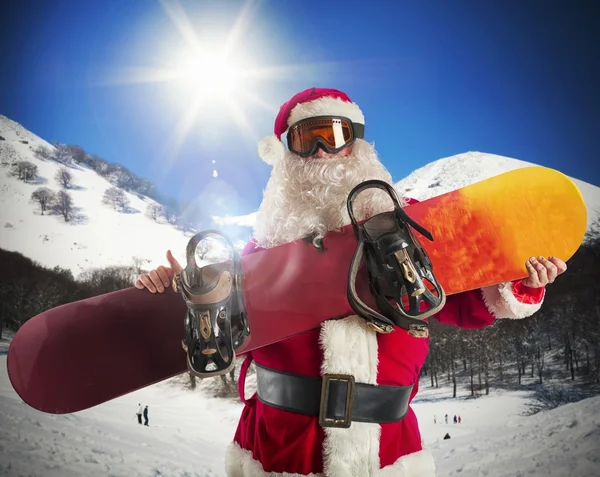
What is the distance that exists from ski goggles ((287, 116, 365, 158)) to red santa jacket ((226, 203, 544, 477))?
538mm

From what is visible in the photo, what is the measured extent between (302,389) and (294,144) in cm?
75

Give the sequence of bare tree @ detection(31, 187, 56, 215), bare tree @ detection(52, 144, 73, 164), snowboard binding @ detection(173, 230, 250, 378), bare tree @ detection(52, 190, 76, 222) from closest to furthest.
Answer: snowboard binding @ detection(173, 230, 250, 378) < bare tree @ detection(31, 187, 56, 215) < bare tree @ detection(52, 190, 76, 222) < bare tree @ detection(52, 144, 73, 164)

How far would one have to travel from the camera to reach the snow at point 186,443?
4.34 meters

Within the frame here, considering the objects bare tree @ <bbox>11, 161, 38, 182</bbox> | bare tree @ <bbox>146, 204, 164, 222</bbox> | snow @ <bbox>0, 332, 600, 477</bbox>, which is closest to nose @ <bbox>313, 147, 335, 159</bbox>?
snow @ <bbox>0, 332, 600, 477</bbox>

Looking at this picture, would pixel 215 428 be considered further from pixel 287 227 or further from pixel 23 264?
pixel 287 227

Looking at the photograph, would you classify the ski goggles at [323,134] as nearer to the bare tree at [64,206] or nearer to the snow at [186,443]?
the snow at [186,443]

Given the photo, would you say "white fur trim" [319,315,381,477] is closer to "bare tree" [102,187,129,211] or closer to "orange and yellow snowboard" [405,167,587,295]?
"orange and yellow snowboard" [405,167,587,295]

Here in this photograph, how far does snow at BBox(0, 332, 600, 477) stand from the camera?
434cm

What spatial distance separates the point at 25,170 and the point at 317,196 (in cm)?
915

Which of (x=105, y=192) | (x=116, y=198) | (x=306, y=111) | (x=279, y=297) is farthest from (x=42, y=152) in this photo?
(x=279, y=297)

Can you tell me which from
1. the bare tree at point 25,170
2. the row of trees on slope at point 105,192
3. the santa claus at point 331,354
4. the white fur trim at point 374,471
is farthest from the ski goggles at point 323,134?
the bare tree at point 25,170

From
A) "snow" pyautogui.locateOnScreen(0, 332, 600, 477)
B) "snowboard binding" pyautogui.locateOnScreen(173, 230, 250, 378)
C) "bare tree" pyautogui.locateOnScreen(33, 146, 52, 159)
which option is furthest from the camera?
"bare tree" pyautogui.locateOnScreen(33, 146, 52, 159)

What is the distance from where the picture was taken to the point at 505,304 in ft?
4.06

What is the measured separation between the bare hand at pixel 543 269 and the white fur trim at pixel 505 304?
67 mm
